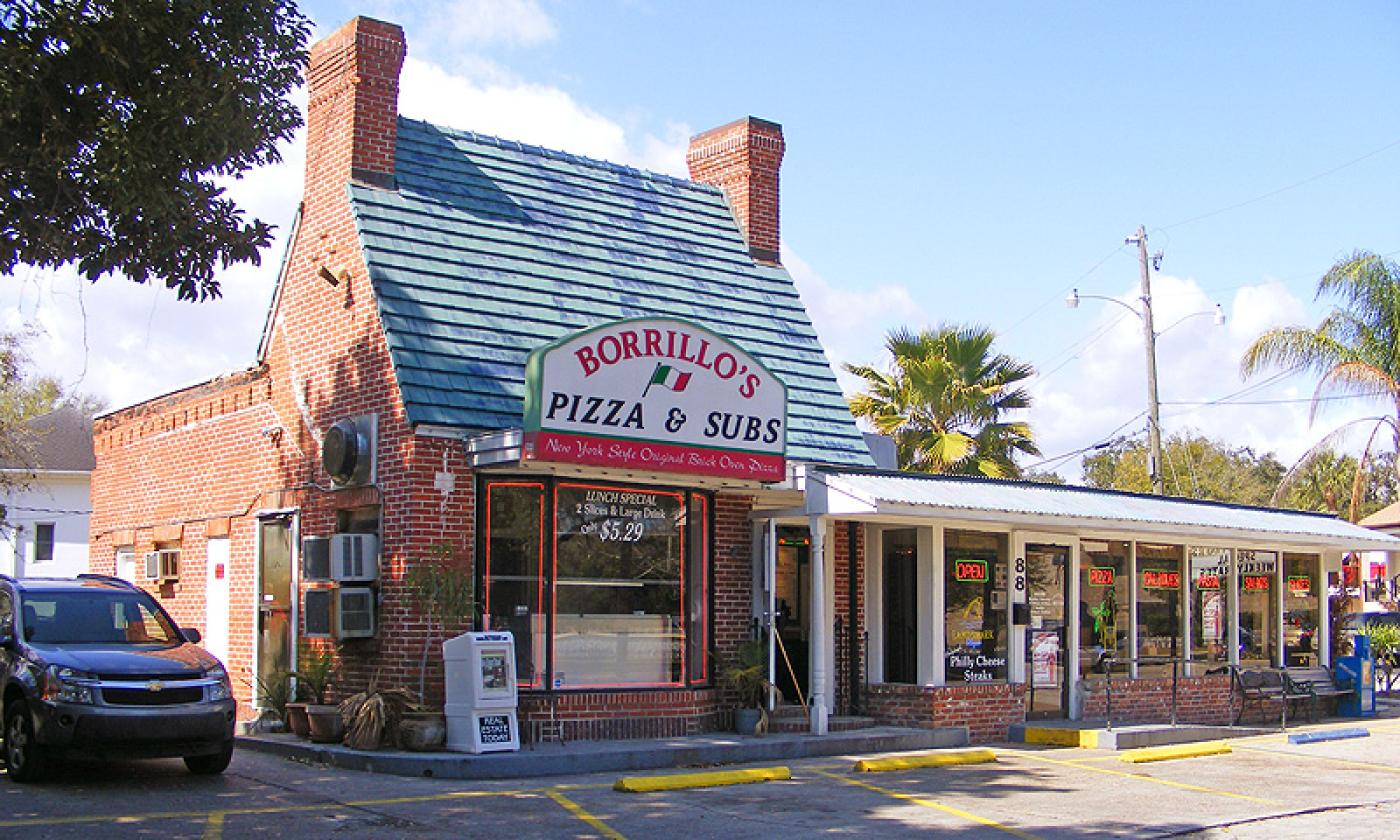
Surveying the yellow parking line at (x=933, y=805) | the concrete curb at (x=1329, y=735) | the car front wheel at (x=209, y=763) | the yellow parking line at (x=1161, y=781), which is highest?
the car front wheel at (x=209, y=763)

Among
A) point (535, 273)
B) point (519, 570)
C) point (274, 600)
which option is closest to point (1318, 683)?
point (519, 570)

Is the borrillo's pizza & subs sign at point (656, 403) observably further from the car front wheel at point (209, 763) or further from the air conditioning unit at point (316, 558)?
the car front wheel at point (209, 763)

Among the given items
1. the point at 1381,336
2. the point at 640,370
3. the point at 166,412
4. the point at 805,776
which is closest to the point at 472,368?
the point at 640,370

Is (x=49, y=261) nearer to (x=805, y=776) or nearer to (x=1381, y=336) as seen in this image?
(x=805, y=776)

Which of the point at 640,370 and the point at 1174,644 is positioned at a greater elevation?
the point at 640,370

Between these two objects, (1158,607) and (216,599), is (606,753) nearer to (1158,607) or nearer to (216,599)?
(216,599)

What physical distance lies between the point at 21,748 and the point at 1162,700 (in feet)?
46.5

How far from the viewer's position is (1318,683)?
21141mm

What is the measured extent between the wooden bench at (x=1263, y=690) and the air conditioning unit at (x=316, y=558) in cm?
1215

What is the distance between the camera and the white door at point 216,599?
59.4 ft

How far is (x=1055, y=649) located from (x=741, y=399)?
19.6ft

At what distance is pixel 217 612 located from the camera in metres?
18.3

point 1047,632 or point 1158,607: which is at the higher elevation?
point 1158,607

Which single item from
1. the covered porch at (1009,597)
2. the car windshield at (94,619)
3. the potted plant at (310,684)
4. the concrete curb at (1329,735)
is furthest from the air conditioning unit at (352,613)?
the concrete curb at (1329,735)
